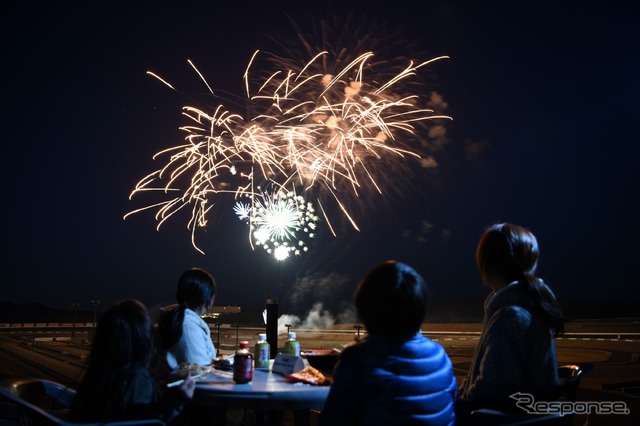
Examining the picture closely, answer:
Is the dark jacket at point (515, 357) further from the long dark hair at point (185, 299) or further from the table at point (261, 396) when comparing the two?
the long dark hair at point (185, 299)

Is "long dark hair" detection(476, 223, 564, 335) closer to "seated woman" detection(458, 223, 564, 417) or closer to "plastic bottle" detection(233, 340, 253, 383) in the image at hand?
"seated woman" detection(458, 223, 564, 417)

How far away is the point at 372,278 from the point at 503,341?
909 millimetres

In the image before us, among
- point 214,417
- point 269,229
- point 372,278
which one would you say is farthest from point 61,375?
point 372,278

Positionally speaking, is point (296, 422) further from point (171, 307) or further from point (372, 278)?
point (372, 278)

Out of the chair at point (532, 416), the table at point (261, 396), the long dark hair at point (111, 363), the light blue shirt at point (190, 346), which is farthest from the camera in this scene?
the light blue shirt at point (190, 346)

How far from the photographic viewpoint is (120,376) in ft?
8.27

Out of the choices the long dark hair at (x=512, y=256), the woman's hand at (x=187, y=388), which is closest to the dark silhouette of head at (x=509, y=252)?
the long dark hair at (x=512, y=256)

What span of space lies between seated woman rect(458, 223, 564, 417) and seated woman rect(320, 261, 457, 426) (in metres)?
0.42

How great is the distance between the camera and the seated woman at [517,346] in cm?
256

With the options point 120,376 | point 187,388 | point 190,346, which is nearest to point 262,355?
point 190,346

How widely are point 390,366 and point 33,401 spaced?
227 centimetres

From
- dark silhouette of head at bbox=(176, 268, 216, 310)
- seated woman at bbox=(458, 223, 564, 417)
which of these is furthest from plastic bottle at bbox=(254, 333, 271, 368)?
seated woman at bbox=(458, 223, 564, 417)

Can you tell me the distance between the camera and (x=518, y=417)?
7.53 feet

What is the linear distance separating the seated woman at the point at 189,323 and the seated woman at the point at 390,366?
2.02m
